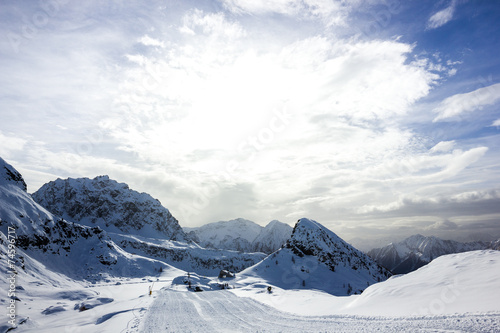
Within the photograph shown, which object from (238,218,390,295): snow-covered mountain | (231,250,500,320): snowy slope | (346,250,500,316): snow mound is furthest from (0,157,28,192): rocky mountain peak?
(346,250,500,316): snow mound


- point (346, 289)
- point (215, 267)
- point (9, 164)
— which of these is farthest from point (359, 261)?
point (9, 164)

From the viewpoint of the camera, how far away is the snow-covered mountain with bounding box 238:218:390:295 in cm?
8762

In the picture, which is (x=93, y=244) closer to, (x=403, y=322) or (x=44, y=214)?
(x=44, y=214)

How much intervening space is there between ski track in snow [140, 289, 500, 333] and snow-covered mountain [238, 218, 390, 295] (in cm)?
5466

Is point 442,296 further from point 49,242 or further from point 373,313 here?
point 49,242

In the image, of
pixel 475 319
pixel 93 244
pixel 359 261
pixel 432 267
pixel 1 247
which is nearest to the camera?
pixel 475 319

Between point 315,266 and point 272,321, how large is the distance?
91707 mm

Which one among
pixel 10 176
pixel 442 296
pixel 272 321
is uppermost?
pixel 10 176

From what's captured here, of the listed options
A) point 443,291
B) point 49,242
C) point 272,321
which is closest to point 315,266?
point 49,242

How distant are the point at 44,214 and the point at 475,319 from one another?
338 ft

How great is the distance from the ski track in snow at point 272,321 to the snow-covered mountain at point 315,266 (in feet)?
179

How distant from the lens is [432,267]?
1928 centimetres

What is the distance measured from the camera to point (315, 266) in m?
101

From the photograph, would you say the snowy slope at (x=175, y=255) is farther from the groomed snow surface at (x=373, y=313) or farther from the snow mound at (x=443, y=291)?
the snow mound at (x=443, y=291)
